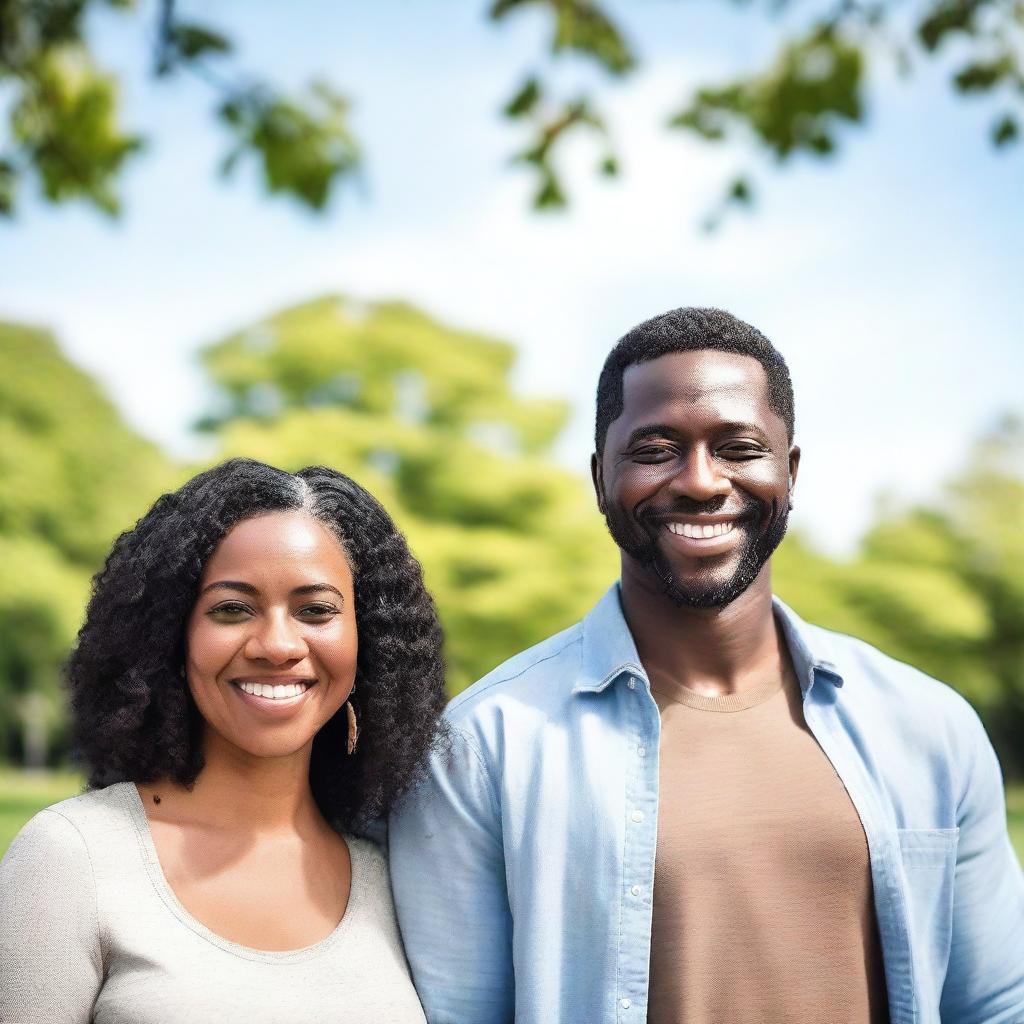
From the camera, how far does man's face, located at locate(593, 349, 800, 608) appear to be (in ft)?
10.6

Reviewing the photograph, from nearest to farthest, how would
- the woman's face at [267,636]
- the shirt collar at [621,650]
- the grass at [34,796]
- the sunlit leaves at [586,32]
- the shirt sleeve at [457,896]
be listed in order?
the woman's face at [267,636]
the shirt sleeve at [457,896]
the shirt collar at [621,650]
the sunlit leaves at [586,32]
the grass at [34,796]

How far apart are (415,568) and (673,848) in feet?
3.06

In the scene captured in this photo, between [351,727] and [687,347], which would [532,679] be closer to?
[351,727]

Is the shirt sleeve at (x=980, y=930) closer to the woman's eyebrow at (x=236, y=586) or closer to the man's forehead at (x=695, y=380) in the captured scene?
the man's forehead at (x=695, y=380)

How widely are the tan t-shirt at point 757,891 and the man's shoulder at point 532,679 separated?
0.30 metres

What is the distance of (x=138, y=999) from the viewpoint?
108 inches

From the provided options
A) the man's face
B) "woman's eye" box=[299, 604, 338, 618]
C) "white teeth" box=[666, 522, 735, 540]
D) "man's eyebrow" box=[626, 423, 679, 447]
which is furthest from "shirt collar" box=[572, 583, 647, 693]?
"woman's eye" box=[299, 604, 338, 618]

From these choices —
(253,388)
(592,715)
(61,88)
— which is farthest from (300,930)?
(253,388)

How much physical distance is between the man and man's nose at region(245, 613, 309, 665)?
0.54 meters

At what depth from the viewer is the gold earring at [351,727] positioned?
3312 millimetres

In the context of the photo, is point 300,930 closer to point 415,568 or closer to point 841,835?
point 415,568

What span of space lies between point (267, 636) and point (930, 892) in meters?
1.69

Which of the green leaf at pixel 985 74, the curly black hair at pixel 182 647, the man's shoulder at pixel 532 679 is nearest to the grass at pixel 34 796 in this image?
the green leaf at pixel 985 74

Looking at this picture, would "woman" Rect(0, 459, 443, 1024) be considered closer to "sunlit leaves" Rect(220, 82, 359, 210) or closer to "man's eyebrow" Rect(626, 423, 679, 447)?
"man's eyebrow" Rect(626, 423, 679, 447)
